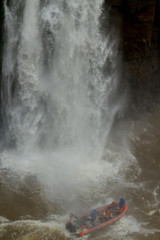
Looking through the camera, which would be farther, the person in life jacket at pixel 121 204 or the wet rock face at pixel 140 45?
the wet rock face at pixel 140 45

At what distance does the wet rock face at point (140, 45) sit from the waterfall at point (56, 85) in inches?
30.7

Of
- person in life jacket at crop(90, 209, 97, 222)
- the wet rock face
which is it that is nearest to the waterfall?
the wet rock face

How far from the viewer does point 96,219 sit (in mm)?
10375

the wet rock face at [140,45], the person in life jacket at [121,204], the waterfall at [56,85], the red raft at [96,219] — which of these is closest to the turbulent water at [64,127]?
the waterfall at [56,85]

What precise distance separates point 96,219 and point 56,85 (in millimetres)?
6431

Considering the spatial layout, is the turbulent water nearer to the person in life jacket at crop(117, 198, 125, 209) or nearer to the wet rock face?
the person in life jacket at crop(117, 198, 125, 209)

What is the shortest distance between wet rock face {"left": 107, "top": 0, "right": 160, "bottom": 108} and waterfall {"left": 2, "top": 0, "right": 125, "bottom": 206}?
2.56 feet

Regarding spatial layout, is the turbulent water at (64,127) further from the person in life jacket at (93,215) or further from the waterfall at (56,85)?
the person in life jacket at (93,215)

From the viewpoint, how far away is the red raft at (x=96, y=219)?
392 inches

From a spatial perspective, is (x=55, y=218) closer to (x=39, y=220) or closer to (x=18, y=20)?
(x=39, y=220)

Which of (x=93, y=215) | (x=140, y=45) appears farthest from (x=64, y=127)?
(x=140, y=45)

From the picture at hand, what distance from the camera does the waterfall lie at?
12.7 metres

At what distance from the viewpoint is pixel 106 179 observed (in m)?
→ 12.9

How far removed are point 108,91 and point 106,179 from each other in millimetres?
4932
